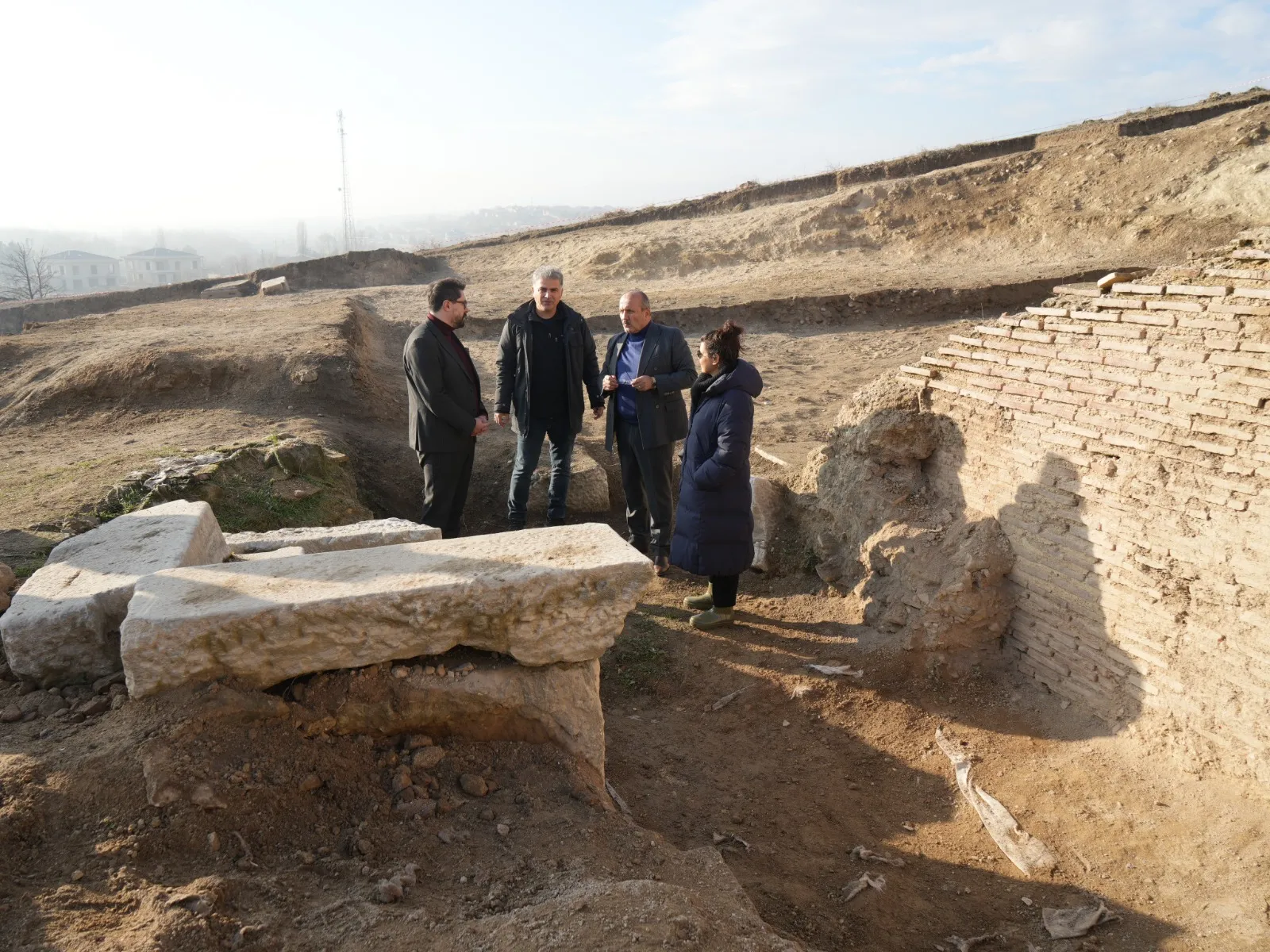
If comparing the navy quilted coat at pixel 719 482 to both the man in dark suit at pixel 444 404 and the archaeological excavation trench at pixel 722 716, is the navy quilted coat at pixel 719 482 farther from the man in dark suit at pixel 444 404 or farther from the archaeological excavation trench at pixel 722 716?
the man in dark suit at pixel 444 404

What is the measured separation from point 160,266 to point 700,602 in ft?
348

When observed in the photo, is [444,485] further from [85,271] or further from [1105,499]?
[85,271]

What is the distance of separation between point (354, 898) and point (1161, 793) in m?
3.77

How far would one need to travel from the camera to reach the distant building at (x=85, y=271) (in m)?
93.9

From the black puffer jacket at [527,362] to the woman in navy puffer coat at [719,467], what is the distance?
108cm

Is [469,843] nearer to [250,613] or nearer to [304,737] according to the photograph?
[304,737]

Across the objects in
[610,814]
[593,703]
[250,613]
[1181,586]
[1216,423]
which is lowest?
[610,814]

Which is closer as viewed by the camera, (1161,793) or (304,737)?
(304,737)

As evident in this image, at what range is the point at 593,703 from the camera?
380 cm

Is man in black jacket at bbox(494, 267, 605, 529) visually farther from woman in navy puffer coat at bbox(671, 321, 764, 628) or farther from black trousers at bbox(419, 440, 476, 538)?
woman in navy puffer coat at bbox(671, 321, 764, 628)

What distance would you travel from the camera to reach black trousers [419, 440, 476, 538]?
604 cm

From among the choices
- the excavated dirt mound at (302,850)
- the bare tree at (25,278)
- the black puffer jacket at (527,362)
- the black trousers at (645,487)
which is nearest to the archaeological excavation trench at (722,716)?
the excavated dirt mound at (302,850)

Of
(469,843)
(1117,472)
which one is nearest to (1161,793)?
(1117,472)

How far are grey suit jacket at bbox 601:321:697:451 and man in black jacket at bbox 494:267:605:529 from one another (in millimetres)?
381
